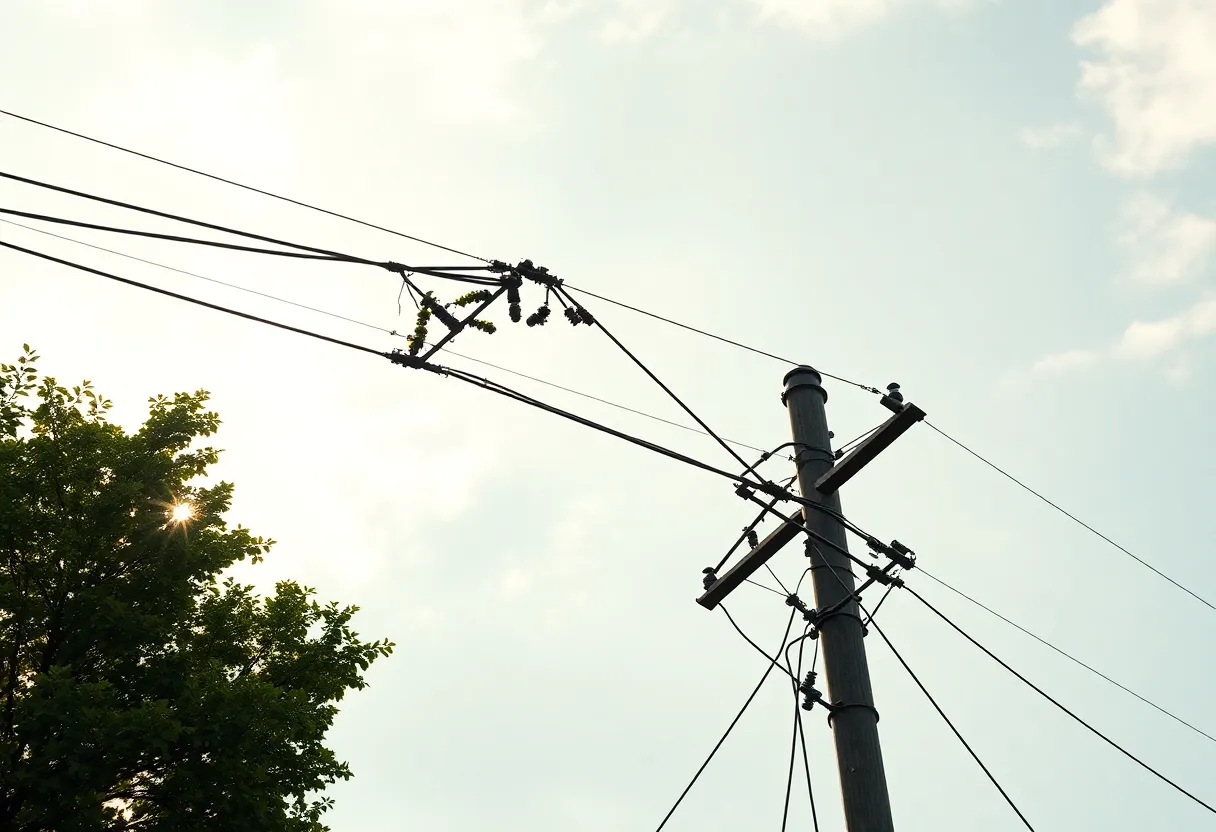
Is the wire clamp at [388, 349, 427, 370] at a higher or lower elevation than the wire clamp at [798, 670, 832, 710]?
higher

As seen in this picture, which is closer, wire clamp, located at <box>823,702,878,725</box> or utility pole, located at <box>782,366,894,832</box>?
utility pole, located at <box>782,366,894,832</box>

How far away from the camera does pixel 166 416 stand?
12.2m

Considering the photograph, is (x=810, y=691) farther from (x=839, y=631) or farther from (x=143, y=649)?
(x=143, y=649)

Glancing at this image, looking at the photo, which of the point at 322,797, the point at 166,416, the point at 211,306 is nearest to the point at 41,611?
the point at 166,416

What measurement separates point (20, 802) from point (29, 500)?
10.6 ft

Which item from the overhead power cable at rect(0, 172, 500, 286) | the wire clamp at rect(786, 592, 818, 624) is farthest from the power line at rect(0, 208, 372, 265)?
the wire clamp at rect(786, 592, 818, 624)

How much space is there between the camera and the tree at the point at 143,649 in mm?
9219

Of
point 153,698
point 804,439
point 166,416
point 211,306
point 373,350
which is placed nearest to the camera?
point 211,306

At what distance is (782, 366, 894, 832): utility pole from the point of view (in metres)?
6.83

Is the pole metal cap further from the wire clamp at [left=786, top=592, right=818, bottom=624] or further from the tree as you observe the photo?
the tree

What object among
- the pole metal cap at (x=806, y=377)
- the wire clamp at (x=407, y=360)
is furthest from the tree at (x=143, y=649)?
the pole metal cap at (x=806, y=377)

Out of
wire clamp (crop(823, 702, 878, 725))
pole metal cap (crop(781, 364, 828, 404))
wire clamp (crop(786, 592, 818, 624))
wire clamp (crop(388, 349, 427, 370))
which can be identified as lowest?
wire clamp (crop(823, 702, 878, 725))

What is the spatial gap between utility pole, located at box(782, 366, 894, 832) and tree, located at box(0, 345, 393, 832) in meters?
5.78

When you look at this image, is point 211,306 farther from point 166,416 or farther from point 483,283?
point 166,416
